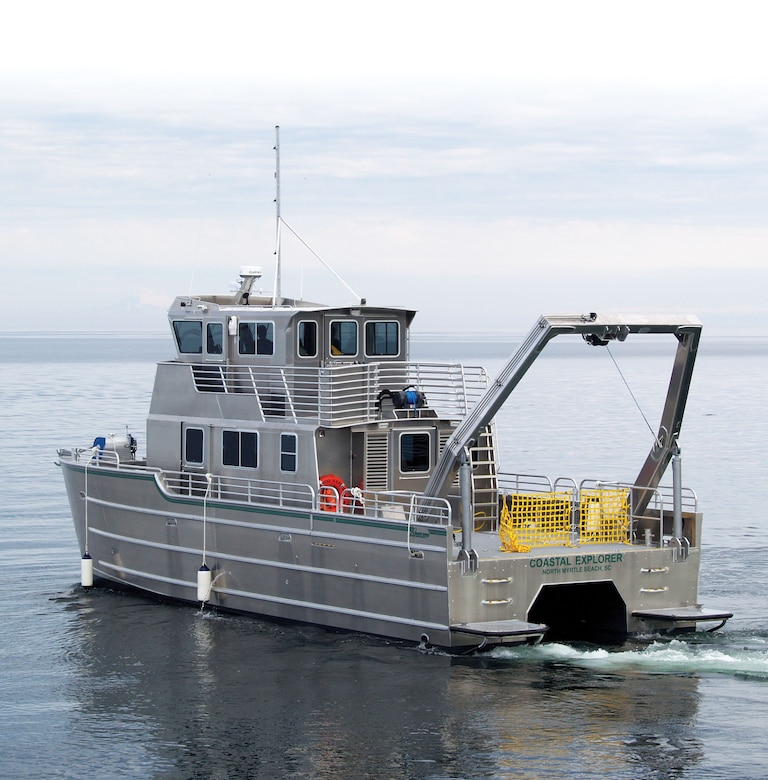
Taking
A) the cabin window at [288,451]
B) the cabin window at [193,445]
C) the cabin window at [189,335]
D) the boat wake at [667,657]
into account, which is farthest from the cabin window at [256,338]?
the boat wake at [667,657]

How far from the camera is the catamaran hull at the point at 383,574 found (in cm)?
2025

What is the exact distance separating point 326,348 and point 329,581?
4394 mm

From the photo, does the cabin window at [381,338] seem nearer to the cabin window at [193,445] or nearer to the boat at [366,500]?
the boat at [366,500]

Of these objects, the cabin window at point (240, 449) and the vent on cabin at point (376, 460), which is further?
the cabin window at point (240, 449)

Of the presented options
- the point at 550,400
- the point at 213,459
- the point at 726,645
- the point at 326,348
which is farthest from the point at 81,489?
the point at 550,400

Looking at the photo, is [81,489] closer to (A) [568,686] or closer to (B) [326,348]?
(B) [326,348]

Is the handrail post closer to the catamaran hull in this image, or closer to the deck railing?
the deck railing

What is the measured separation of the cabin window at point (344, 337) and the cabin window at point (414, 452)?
6.62 ft

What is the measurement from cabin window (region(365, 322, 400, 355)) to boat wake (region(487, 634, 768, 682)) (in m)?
6.22

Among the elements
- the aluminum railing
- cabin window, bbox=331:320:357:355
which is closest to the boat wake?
the aluminum railing

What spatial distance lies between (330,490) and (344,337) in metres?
3.03

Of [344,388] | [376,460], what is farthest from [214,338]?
[376,460]

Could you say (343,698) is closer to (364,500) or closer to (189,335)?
(364,500)

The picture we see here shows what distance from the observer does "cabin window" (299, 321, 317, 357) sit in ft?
78.8
